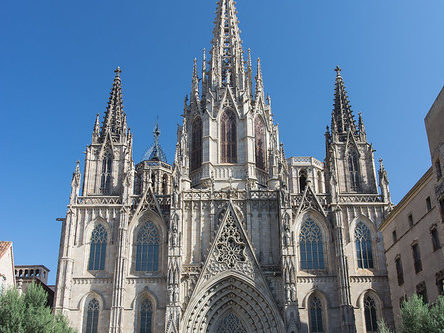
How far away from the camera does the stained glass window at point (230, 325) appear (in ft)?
131

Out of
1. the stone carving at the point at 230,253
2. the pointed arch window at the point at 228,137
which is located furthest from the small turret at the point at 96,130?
the stone carving at the point at 230,253

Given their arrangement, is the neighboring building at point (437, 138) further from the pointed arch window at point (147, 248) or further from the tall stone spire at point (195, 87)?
the tall stone spire at point (195, 87)

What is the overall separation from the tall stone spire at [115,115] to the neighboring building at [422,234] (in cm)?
2432

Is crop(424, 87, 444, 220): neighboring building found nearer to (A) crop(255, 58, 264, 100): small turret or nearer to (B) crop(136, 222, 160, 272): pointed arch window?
(B) crop(136, 222, 160, 272): pointed arch window

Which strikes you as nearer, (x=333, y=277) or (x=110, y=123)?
(x=333, y=277)

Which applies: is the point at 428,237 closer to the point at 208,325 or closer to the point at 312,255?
the point at 312,255

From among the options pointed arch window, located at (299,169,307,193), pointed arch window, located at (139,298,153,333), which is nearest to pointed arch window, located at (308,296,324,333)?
pointed arch window, located at (139,298,153,333)

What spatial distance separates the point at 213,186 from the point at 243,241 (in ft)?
18.8

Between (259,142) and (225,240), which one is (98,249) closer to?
(225,240)

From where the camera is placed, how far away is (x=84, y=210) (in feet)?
142

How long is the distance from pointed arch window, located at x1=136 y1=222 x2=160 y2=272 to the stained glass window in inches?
258

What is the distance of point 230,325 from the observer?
40.2m

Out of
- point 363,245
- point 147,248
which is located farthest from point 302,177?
point 147,248

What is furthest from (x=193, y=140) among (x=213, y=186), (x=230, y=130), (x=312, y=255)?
(x=312, y=255)
